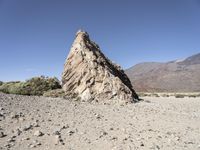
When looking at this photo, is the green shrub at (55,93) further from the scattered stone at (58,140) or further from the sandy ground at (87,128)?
the scattered stone at (58,140)

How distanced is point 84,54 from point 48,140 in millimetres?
11348

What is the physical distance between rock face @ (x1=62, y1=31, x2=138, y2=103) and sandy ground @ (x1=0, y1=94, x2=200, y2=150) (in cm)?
284

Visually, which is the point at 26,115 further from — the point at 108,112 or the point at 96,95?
the point at 96,95

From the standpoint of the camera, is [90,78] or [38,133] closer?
[38,133]

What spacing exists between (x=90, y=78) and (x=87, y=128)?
7.97 metres

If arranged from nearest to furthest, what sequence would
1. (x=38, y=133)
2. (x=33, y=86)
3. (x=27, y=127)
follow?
(x=38, y=133) < (x=27, y=127) < (x=33, y=86)

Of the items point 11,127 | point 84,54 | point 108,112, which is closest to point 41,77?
point 84,54

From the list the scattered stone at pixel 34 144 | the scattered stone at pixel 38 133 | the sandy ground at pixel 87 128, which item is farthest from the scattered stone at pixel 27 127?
the scattered stone at pixel 34 144

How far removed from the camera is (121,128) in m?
10.1

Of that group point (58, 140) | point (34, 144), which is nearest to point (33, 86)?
point (58, 140)

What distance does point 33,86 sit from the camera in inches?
807

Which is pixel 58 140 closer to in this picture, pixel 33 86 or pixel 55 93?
pixel 55 93

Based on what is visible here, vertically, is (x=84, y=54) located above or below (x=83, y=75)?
above

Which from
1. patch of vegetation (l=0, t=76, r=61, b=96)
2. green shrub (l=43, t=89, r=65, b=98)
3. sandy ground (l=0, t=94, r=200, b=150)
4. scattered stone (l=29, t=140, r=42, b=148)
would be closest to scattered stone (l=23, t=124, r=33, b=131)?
sandy ground (l=0, t=94, r=200, b=150)
